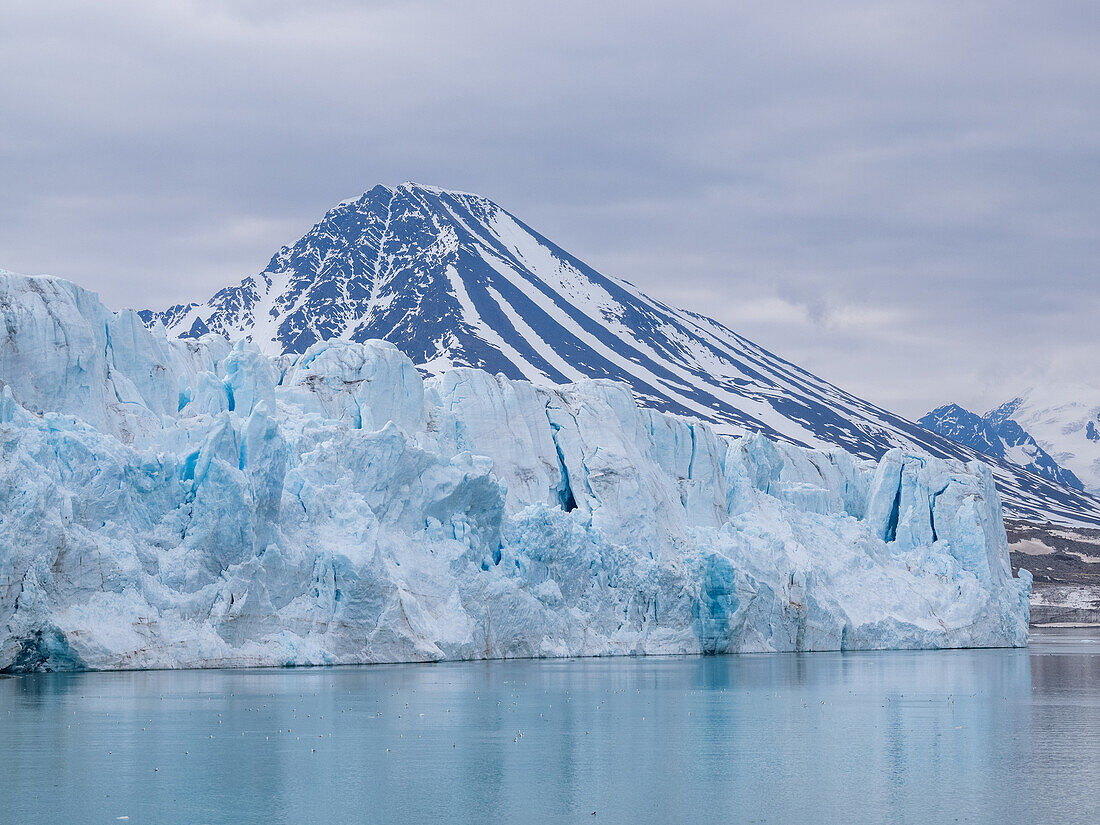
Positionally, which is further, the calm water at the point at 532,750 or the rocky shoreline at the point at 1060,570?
the rocky shoreline at the point at 1060,570

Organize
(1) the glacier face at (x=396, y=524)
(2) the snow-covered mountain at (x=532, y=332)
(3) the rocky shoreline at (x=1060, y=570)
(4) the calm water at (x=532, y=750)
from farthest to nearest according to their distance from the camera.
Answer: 1. (2) the snow-covered mountain at (x=532, y=332)
2. (3) the rocky shoreline at (x=1060, y=570)
3. (1) the glacier face at (x=396, y=524)
4. (4) the calm water at (x=532, y=750)

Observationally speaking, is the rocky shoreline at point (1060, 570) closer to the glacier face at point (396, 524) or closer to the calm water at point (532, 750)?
the glacier face at point (396, 524)

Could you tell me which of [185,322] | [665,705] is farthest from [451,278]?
[665,705]

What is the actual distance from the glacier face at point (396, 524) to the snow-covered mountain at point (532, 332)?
328 ft

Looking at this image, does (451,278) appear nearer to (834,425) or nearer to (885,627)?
(834,425)

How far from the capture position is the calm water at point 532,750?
52.6ft

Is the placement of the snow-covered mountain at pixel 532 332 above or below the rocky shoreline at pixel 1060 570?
above

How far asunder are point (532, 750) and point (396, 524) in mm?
19427

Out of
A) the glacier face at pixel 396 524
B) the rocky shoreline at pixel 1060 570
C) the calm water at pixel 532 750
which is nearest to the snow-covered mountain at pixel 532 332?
the rocky shoreline at pixel 1060 570

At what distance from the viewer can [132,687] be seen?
28.5m

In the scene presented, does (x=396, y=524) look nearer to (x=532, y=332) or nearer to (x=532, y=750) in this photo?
(x=532, y=750)

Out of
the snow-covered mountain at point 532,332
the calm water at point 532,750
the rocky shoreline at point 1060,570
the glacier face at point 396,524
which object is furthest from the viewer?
the snow-covered mountain at point 532,332

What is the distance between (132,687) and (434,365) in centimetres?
11864

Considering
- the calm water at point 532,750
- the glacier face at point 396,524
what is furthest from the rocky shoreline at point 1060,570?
the calm water at point 532,750
